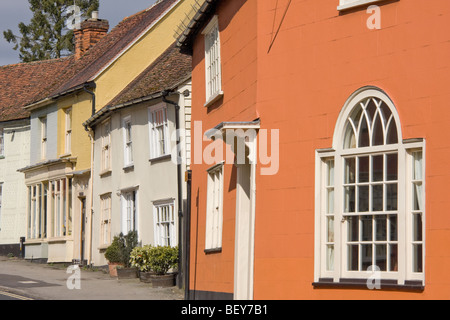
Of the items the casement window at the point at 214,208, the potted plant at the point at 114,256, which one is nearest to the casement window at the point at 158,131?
the potted plant at the point at 114,256

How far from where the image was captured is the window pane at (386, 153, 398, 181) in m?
11.6

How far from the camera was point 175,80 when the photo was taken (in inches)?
969

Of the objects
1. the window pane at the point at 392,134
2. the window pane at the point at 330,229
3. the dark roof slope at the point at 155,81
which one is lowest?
the window pane at the point at 330,229

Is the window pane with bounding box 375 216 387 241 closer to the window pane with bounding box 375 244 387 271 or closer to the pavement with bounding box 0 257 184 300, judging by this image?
the window pane with bounding box 375 244 387 271

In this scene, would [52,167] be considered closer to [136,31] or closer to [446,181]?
[136,31]

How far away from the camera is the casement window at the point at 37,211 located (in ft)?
109

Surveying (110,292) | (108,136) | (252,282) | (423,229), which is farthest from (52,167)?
(423,229)

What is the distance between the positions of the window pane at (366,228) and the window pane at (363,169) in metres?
0.54

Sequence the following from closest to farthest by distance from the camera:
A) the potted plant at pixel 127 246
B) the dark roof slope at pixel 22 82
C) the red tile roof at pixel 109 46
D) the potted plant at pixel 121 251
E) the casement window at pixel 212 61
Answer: the casement window at pixel 212 61, the potted plant at pixel 127 246, the potted plant at pixel 121 251, the red tile roof at pixel 109 46, the dark roof slope at pixel 22 82

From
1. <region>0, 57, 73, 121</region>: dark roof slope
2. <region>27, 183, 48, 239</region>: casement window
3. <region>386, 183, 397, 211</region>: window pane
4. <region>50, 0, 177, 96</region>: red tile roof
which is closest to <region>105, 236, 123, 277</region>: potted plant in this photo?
<region>50, 0, 177, 96</region>: red tile roof

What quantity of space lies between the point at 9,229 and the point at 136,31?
10.2 meters

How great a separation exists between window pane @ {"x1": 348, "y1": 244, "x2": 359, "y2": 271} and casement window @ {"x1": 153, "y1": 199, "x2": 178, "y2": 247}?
1176 centimetres

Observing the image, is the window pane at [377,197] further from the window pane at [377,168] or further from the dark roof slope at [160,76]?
the dark roof slope at [160,76]

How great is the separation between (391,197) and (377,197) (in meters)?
0.24
